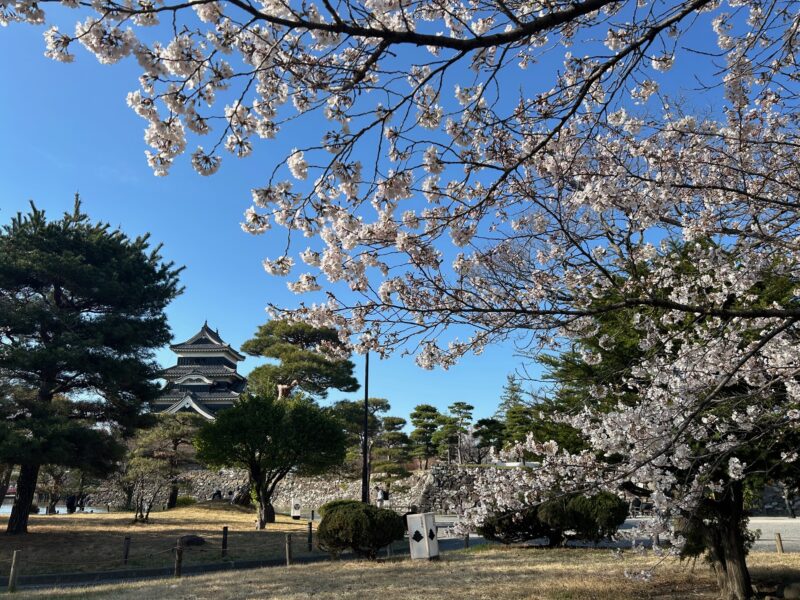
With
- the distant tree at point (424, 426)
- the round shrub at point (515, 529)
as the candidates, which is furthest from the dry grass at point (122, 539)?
the distant tree at point (424, 426)

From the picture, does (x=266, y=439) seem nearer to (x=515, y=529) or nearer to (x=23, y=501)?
(x=23, y=501)

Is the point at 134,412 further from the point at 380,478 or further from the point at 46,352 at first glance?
the point at 380,478

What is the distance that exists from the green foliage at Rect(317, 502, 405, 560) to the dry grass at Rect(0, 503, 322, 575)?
140 inches

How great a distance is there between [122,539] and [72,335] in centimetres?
634

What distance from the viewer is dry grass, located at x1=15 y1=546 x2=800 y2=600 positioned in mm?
7188

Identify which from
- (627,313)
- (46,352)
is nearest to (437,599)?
(627,313)

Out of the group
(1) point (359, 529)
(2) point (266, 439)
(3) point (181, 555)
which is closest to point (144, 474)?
(2) point (266, 439)

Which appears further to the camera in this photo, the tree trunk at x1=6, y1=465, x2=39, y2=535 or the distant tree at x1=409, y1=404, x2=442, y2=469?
the distant tree at x1=409, y1=404, x2=442, y2=469

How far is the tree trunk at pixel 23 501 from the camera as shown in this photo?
16.0 m

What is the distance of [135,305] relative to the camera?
1816 centimetres

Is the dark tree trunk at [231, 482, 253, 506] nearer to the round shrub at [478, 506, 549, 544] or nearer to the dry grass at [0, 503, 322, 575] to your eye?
the dry grass at [0, 503, 322, 575]

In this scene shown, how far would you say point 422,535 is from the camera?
1105 cm

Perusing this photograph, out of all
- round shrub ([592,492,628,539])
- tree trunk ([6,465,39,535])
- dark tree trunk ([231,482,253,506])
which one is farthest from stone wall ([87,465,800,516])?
tree trunk ([6,465,39,535])

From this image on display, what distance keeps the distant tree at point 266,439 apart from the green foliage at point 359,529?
929 cm
